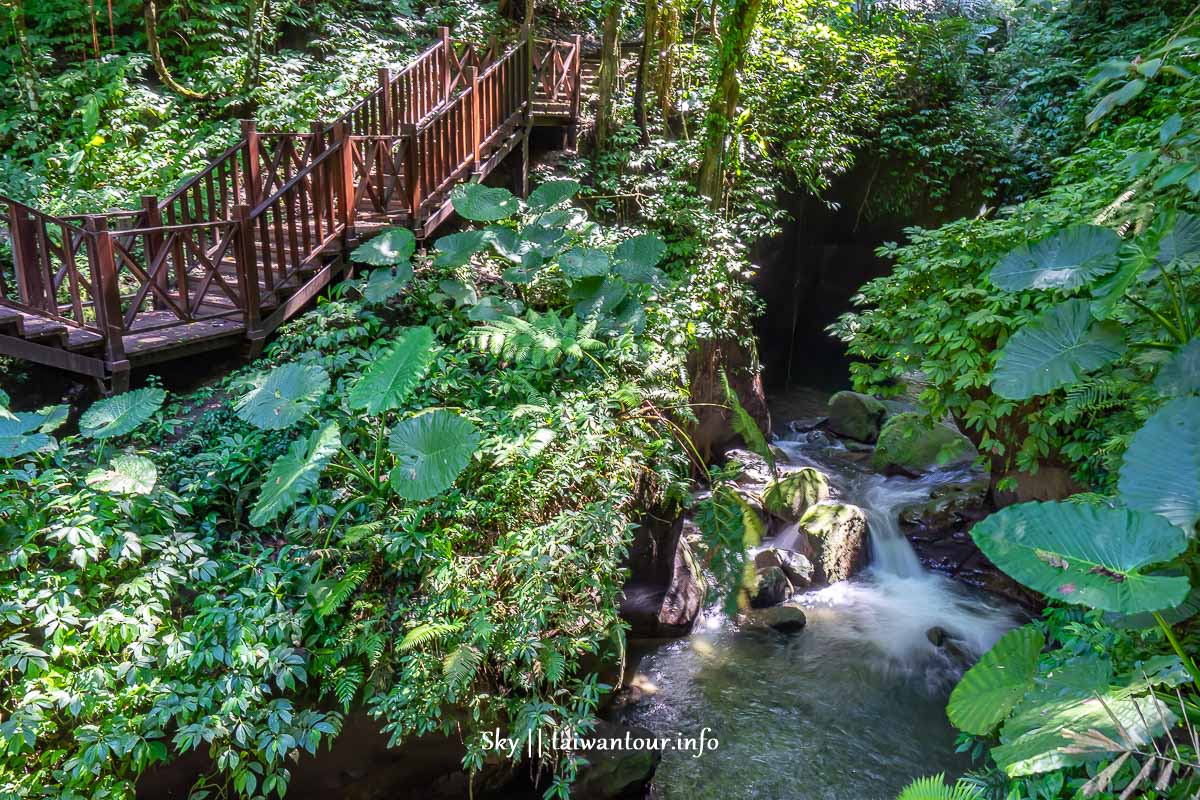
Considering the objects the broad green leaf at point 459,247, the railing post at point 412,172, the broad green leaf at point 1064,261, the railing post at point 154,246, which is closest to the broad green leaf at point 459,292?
the broad green leaf at point 459,247

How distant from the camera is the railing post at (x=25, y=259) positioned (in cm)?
498

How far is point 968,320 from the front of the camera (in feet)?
17.5

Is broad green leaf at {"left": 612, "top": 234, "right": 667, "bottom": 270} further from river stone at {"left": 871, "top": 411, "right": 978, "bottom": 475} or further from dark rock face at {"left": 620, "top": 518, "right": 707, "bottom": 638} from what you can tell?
river stone at {"left": 871, "top": 411, "right": 978, "bottom": 475}

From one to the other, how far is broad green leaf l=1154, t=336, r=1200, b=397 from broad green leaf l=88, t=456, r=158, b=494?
210 inches

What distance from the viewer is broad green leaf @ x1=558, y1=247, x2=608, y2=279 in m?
5.89

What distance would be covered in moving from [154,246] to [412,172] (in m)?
2.26

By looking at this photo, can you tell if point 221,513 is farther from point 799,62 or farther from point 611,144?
point 799,62

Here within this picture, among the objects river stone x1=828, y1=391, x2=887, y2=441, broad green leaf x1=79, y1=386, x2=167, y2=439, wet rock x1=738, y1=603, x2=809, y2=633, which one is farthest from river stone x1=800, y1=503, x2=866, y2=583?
broad green leaf x1=79, y1=386, x2=167, y2=439

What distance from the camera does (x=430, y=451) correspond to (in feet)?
13.5

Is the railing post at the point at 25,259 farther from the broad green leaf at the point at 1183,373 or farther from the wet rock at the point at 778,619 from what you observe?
the broad green leaf at the point at 1183,373

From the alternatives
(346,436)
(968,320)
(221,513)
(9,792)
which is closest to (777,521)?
(968,320)

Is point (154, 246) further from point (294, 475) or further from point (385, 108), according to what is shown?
point (294, 475)

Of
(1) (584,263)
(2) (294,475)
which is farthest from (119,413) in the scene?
(1) (584,263)

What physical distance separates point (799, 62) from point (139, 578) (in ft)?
32.4
